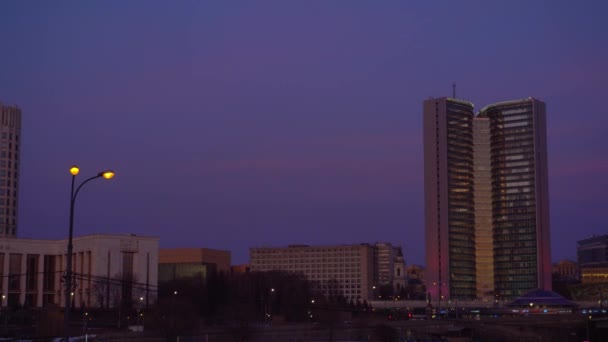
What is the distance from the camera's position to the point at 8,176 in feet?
638

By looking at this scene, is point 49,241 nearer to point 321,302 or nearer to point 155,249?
point 155,249

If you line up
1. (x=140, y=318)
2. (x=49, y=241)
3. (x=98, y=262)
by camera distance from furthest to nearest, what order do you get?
(x=49, y=241) < (x=98, y=262) < (x=140, y=318)

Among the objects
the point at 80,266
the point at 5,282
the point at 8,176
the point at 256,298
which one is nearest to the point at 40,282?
the point at 80,266

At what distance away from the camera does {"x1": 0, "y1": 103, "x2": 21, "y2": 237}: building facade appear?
7574 inches

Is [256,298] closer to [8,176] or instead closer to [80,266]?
[80,266]

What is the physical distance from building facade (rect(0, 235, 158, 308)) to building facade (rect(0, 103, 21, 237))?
27909mm

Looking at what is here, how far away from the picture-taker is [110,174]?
1304 inches

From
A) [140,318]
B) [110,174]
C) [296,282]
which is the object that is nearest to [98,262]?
[140,318]

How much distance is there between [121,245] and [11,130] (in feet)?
186

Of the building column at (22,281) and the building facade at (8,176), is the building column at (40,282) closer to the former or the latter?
the building column at (22,281)

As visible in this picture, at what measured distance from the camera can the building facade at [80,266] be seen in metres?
155

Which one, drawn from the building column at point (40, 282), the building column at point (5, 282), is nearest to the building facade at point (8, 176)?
the building column at point (40, 282)

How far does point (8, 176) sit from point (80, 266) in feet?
137

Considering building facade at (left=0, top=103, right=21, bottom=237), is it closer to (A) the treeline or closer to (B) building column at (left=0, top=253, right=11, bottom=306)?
(B) building column at (left=0, top=253, right=11, bottom=306)
